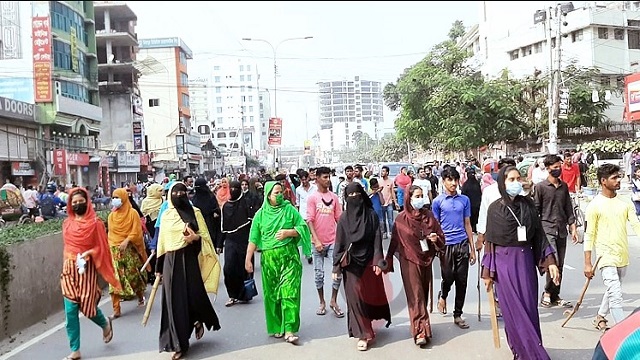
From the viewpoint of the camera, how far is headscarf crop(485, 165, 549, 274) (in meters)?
5.00

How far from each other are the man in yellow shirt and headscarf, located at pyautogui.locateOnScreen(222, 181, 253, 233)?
14.2 ft

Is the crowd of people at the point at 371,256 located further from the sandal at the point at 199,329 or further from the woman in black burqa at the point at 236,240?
the woman in black burqa at the point at 236,240

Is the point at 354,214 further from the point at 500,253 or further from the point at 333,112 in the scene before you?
the point at 333,112

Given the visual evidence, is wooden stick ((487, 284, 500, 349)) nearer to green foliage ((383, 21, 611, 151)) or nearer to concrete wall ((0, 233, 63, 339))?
concrete wall ((0, 233, 63, 339))

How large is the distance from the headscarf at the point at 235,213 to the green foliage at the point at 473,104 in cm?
2499

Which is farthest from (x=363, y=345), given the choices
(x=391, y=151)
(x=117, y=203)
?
(x=391, y=151)

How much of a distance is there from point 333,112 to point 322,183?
12104 cm

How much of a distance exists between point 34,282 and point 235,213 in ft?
8.39

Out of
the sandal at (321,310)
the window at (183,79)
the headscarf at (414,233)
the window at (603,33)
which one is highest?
the window at (183,79)

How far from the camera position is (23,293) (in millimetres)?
6973

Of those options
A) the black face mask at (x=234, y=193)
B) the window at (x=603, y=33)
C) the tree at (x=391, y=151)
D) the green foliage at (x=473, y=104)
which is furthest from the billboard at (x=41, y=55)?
the tree at (x=391, y=151)

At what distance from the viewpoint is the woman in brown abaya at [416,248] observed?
18.5ft

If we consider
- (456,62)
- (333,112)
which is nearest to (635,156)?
(456,62)

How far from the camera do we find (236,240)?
26.7 feet
